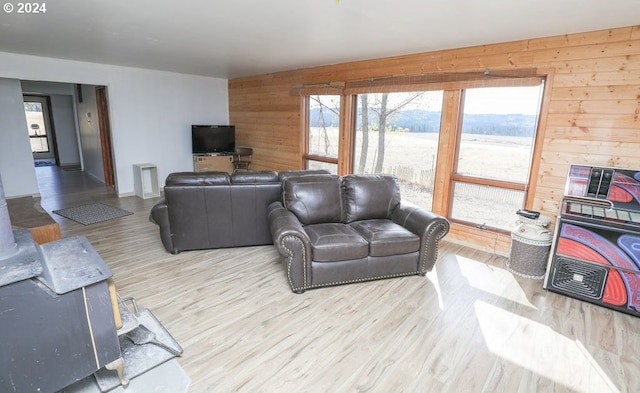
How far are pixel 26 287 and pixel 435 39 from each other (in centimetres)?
393

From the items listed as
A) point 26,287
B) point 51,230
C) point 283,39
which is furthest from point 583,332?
point 51,230

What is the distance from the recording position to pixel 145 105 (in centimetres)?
617

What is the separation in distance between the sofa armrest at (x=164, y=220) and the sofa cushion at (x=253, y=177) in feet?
2.56

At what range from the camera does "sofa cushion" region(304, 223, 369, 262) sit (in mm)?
2834

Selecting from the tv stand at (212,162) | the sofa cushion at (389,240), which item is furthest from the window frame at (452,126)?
the tv stand at (212,162)

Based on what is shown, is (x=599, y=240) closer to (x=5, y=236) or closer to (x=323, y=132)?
(x=323, y=132)

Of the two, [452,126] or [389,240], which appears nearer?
[389,240]

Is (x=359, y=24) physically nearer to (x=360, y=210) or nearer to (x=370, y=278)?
(x=360, y=210)

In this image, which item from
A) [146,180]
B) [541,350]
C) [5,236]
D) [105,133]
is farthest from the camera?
[105,133]

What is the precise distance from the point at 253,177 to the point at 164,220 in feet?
3.47

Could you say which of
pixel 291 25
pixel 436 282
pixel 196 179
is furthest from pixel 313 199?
pixel 291 25

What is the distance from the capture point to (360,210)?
3527mm

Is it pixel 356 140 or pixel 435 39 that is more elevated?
pixel 435 39

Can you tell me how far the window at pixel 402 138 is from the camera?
433cm
